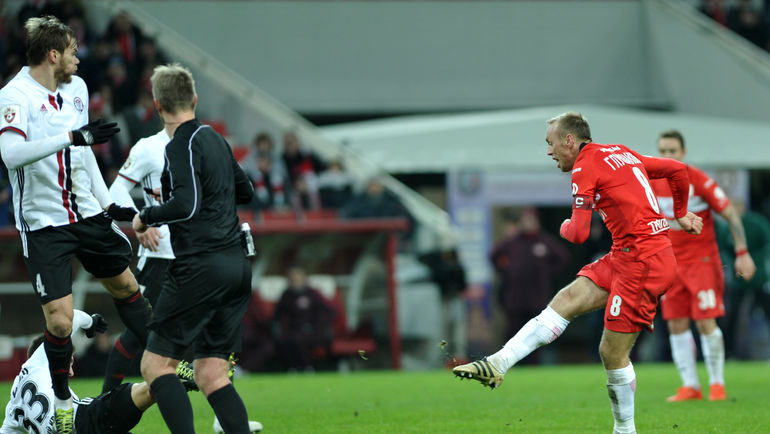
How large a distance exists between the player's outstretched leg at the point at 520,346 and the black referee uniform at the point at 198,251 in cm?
153

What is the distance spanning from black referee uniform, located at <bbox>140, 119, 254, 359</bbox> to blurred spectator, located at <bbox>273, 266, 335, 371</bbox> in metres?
9.46

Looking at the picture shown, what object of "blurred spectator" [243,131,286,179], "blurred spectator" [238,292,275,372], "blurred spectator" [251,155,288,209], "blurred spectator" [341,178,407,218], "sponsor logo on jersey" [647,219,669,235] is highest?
"sponsor logo on jersey" [647,219,669,235]

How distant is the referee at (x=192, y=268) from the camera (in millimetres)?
5914

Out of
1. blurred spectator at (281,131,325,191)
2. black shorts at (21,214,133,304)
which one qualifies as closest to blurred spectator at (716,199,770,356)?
blurred spectator at (281,131,325,191)

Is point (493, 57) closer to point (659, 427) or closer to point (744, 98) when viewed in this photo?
point (744, 98)

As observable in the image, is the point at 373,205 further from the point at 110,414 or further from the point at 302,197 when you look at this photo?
the point at 110,414

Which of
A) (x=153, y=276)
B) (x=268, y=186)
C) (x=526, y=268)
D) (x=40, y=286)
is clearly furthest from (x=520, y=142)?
(x=40, y=286)

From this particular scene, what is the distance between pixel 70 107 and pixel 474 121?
13.7 metres

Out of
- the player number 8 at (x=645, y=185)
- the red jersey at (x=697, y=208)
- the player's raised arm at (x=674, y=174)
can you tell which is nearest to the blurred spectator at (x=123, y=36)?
the red jersey at (x=697, y=208)

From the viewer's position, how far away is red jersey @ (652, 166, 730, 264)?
9883 mm

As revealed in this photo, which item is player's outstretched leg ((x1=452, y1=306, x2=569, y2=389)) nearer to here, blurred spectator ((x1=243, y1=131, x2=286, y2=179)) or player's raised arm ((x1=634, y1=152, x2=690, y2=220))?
player's raised arm ((x1=634, y1=152, x2=690, y2=220))

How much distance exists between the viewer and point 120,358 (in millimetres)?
8055

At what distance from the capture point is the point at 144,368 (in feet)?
19.8

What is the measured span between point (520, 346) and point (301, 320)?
888 cm
